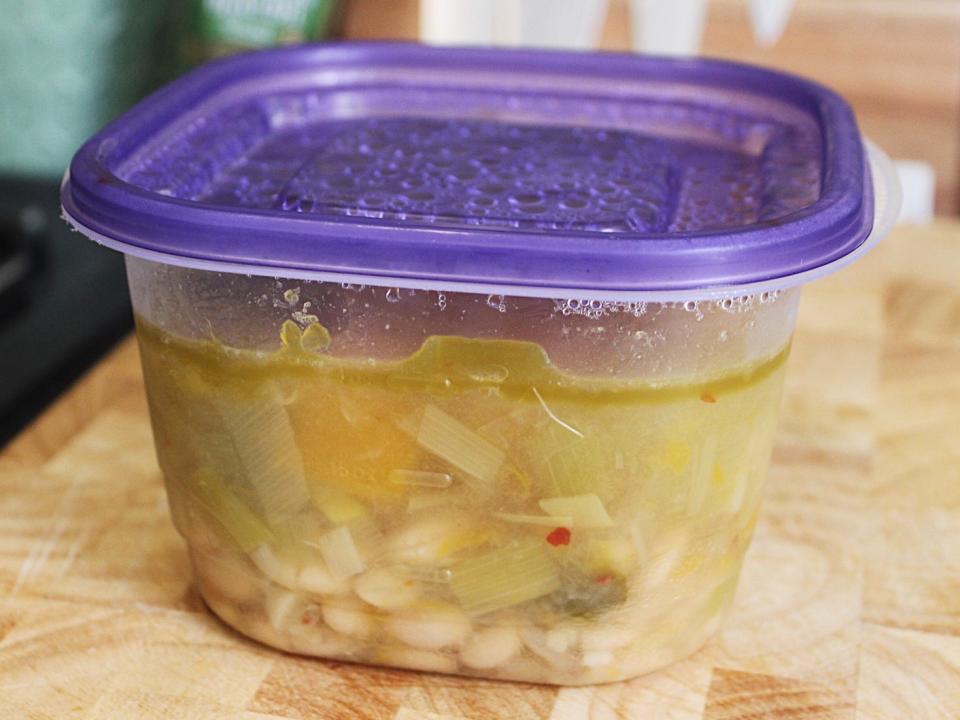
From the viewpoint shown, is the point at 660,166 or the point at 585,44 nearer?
the point at 660,166

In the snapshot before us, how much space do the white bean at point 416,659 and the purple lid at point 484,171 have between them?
208mm

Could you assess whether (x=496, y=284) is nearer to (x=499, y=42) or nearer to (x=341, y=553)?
(x=341, y=553)

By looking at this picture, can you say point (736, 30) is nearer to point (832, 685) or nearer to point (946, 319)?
point (946, 319)

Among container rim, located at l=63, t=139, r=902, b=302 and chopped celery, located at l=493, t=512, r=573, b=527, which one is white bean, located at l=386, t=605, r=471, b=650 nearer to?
chopped celery, located at l=493, t=512, r=573, b=527

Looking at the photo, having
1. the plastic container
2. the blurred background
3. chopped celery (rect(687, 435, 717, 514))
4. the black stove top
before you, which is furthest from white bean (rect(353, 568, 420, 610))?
the blurred background

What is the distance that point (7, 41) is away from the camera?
1117 mm

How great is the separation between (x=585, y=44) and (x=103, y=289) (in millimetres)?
510

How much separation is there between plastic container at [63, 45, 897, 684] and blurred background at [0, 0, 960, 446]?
49cm

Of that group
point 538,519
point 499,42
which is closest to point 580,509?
point 538,519

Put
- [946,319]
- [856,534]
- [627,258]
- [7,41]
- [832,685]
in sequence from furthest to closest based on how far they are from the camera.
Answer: [7,41], [946,319], [856,534], [832,685], [627,258]

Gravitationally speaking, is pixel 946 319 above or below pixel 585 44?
below

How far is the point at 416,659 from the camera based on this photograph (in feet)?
1.98

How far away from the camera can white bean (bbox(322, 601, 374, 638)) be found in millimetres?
594

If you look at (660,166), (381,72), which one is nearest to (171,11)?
(381,72)
